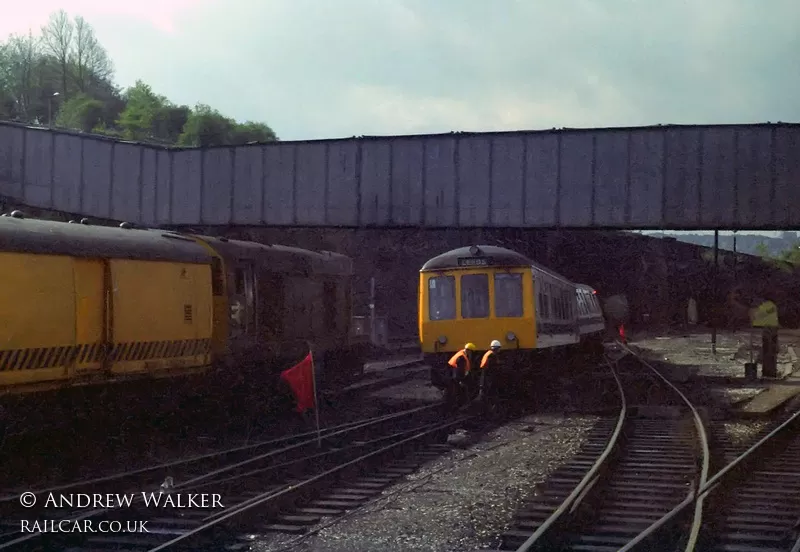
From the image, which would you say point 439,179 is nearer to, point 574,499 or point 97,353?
point 97,353

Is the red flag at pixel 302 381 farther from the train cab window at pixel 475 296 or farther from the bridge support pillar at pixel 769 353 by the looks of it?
the bridge support pillar at pixel 769 353

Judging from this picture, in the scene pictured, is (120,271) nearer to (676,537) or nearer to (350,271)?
(676,537)

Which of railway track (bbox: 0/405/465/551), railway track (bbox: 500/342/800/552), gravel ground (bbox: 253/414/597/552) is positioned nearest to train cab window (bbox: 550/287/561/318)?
railway track (bbox: 500/342/800/552)

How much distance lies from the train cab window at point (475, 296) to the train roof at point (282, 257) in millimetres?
3122

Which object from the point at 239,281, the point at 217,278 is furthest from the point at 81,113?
the point at 217,278

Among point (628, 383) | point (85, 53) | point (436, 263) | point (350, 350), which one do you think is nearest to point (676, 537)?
point (436, 263)

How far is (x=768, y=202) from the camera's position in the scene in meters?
26.1

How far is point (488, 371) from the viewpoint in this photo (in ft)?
56.0

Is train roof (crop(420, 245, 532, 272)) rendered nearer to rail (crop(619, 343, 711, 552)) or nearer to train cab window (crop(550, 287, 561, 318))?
train cab window (crop(550, 287, 561, 318))

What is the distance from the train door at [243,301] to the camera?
1578 cm

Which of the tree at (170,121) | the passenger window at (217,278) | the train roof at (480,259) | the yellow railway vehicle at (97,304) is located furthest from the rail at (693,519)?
the tree at (170,121)

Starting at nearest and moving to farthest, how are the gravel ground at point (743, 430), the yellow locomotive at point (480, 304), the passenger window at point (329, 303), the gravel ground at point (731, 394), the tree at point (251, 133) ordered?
the gravel ground at point (743, 430), the yellow locomotive at point (480, 304), the gravel ground at point (731, 394), the passenger window at point (329, 303), the tree at point (251, 133)

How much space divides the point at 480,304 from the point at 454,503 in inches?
378

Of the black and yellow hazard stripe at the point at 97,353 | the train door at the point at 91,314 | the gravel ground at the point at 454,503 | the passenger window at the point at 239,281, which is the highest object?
the passenger window at the point at 239,281
